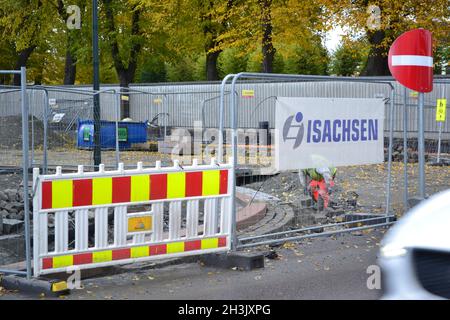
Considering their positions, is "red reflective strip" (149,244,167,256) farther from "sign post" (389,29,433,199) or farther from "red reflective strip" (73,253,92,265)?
"sign post" (389,29,433,199)

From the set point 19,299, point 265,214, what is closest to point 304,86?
point 265,214

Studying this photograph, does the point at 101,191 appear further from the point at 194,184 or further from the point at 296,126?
the point at 296,126

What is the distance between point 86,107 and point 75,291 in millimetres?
11204

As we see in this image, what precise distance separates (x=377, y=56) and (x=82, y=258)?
27710 millimetres

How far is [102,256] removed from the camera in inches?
294

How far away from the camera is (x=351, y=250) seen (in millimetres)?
9242

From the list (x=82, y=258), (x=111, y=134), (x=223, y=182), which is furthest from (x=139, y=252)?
(x=111, y=134)

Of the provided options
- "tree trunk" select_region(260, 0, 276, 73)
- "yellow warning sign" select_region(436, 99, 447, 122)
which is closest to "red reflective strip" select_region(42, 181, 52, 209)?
"yellow warning sign" select_region(436, 99, 447, 122)

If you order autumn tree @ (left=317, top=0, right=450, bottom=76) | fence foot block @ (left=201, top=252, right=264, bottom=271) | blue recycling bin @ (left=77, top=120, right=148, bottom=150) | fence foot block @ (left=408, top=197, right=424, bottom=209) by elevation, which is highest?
autumn tree @ (left=317, top=0, right=450, bottom=76)

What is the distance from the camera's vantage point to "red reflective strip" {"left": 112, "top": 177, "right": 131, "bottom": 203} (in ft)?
24.7

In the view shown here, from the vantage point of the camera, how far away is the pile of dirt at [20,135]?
14703 millimetres

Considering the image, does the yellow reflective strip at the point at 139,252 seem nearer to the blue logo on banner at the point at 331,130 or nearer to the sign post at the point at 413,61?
the blue logo on banner at the point at 331,130

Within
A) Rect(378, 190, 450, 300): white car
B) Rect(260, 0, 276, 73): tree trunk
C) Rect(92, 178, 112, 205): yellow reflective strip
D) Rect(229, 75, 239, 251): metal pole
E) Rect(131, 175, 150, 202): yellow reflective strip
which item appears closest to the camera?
Rect(378, 190, 450, 300): white car
